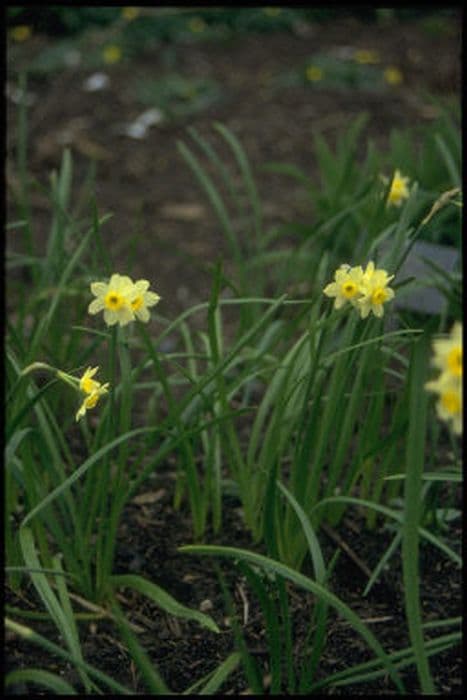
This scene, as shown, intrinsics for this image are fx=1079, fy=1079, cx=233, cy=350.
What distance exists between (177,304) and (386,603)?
1.53 meters

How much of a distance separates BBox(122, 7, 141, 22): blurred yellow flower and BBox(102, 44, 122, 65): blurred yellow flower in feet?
1.07

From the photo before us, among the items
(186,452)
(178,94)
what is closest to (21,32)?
(178,94)

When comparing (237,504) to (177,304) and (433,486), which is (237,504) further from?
(177,304)

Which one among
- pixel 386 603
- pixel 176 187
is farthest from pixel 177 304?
pixel 386 603

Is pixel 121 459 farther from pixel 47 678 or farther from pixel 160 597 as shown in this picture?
pixel 47 678

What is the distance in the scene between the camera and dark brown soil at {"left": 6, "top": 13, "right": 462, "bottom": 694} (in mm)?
1812

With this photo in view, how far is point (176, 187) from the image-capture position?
4078mm

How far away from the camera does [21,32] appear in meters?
5.15

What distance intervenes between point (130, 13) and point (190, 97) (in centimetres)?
87

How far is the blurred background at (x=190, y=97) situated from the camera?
3848mm

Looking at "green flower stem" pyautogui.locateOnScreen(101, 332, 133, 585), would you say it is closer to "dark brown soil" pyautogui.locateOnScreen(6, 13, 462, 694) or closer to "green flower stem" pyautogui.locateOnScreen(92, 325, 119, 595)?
"green flower stem" pyautogui.locateOnScreen(92, 325, 119, 595)

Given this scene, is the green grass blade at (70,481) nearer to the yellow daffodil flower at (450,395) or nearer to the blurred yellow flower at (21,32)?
the yellow daffodil flower at (450,395)

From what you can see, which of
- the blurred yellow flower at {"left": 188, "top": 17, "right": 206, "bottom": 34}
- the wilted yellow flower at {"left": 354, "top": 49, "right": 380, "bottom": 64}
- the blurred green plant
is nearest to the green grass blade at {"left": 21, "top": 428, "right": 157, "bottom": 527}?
the blurred green plant

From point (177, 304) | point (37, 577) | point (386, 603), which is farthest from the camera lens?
point (177, 304)
